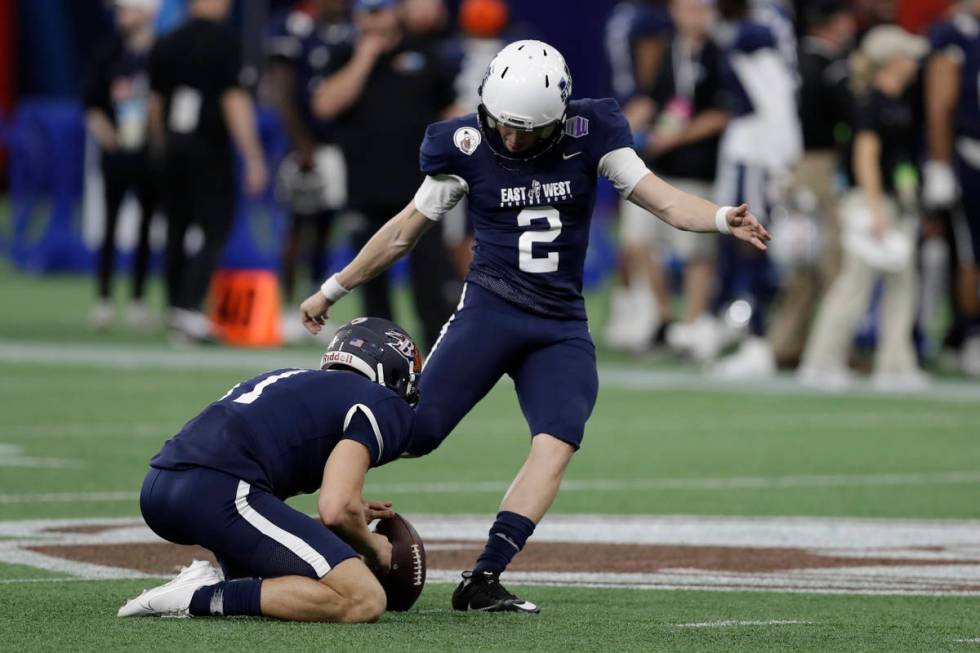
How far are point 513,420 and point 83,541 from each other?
519 cm

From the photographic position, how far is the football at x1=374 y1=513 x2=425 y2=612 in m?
6.87

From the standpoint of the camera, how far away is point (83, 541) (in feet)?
27.5

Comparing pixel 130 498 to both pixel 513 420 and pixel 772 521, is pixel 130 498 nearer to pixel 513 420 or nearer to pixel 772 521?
pixel 772 521

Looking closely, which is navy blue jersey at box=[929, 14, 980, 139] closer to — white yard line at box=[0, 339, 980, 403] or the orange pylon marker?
white yard line at box=[0, 339, 980, 403]

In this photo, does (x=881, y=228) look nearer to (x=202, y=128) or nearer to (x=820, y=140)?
(x=820, y=140)

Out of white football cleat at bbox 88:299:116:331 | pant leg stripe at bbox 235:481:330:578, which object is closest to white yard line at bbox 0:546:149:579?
pant leg stripe at bbox 235:481:330:578

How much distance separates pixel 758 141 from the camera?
614 inches

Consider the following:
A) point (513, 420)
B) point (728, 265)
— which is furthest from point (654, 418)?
point (728, 265)

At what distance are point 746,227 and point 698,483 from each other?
3.70m

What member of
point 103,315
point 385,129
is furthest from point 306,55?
point 385,129

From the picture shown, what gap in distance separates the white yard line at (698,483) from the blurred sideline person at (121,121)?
25.7ft

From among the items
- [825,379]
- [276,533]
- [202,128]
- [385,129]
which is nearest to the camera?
[276,533]

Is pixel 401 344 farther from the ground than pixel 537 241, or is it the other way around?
pixel 537 241

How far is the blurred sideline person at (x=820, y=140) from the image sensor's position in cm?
1535
